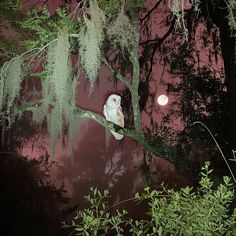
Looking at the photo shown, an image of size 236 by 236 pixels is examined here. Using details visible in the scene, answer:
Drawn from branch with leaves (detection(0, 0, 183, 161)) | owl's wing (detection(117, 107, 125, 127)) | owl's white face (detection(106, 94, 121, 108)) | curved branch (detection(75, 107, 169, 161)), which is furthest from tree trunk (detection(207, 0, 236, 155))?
owl's white face (detection(106, 94, 121, 108))

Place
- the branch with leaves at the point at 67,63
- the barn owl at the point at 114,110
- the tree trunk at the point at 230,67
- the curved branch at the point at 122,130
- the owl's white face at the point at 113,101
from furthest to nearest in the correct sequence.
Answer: the owl's white face at the point at 113,101 → the barn owl at the point at 114,110 → the curved branch at the point at 122,130 → the tree trunk at the point at 230,67 → the branch with leaves at the point at 67,63

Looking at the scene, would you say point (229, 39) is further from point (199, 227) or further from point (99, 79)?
point (199, 227)

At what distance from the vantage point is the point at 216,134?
25.3 ft

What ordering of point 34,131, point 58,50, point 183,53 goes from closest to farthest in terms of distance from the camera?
point 58,50, point 183,53, point 34,131

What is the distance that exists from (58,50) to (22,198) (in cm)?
915

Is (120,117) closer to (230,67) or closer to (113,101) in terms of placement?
(113,101)

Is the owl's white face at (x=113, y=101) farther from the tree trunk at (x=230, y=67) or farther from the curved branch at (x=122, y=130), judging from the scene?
the tree trunk at (x=230, y=67)

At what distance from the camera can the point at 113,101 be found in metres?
7.24

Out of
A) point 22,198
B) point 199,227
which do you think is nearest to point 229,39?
point 199,227

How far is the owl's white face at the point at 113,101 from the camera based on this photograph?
7137 millimetres

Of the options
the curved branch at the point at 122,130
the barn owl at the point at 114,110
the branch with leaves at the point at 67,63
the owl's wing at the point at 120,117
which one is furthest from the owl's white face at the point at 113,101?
the curved branch at the point at 122,130

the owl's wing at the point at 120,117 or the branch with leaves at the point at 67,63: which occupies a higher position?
the branch with leaves at the point at 67,63

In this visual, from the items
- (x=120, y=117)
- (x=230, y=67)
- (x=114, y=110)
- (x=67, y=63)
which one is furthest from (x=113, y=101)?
(x=67, y=63)

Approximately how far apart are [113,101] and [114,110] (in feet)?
0.78
